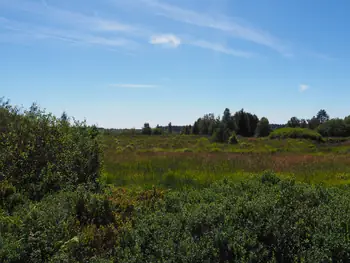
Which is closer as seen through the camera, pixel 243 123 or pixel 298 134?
pixel 298 134

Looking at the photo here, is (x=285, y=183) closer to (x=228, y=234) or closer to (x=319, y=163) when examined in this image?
(x=228, y=234)

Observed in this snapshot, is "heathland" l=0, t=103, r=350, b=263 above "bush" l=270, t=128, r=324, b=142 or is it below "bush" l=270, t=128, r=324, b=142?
below

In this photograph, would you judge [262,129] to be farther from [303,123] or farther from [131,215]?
[131,215]

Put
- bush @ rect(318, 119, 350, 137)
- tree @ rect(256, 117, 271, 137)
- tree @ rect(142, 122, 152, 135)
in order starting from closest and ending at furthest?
1. bush @ rect(318, 119, 350, 137)
2. tree @ rect(256, 117, 271, 137)
3. tree @ rect(142, 122, 152, 135)

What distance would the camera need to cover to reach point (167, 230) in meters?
4.55

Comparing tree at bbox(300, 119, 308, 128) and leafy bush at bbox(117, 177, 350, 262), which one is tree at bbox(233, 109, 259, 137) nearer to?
tree at bbox(300, 119, 308, 128)

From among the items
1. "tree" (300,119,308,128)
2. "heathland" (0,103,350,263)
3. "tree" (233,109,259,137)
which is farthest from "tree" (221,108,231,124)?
"heathland" (0,103,350,263)

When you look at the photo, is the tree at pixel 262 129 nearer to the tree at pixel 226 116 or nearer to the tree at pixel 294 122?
the tree at pixel 226 116

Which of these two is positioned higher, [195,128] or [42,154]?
[195,128]

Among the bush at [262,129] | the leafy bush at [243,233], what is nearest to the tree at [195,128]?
the bush at [262,129]

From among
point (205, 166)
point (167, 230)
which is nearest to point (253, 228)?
point (167, 230)

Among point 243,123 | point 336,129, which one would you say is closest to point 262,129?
point 243,123

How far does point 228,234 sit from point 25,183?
5437mm

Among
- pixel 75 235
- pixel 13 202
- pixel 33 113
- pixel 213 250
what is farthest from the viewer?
pixel 33 113
